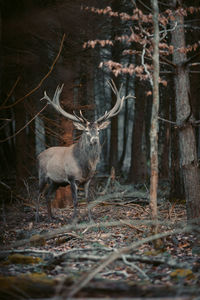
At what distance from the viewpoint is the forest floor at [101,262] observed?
3439 mm

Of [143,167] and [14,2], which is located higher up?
[14,2]

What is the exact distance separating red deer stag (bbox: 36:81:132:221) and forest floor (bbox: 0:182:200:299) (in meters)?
1.06

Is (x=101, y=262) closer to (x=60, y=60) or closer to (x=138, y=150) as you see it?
(x=60, y=60)

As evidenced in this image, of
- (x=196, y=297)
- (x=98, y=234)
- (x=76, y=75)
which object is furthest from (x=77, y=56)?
(x=196, y=297)

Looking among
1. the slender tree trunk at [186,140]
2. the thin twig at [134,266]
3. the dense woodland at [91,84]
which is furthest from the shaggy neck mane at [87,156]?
the thin twig at [134,266]

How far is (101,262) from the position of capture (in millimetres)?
4254

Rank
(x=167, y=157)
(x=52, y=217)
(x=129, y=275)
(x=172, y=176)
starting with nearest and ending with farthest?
(x=129, y=275) → (x=52, y=217) → (x=172, y=176) → (x=167, y=157)

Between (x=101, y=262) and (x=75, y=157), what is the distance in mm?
4589

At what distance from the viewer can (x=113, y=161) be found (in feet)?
60.1

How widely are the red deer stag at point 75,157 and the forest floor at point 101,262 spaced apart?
3.49 ft

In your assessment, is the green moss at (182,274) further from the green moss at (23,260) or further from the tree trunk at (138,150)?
the tree trunk at (138,150)

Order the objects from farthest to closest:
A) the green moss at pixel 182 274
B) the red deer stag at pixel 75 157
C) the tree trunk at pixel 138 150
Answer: the tree trunk at pixel 138 150, the red deer stag at pixel 75 157, the green moss at pixel 182 274

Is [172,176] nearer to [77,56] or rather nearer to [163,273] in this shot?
[77,56]

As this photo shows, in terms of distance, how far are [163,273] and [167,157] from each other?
11.1m
